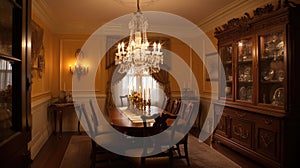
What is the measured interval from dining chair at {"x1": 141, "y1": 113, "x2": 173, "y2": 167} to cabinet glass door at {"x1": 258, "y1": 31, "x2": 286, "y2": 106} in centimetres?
150

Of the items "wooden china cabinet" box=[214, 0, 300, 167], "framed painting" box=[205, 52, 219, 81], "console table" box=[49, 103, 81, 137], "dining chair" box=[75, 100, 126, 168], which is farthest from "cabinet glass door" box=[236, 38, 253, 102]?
"console table" box=[49, 103, 81, 137]

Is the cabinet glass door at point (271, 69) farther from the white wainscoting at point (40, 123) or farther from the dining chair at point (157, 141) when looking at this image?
the white wainscoting at point (40, 123)

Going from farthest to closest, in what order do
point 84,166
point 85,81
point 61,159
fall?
point 85,81, point 61,159, point 84,166

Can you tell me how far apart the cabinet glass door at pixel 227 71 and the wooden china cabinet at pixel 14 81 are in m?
3.59

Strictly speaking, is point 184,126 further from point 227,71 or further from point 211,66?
point 211,66

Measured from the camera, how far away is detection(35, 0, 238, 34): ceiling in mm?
4145

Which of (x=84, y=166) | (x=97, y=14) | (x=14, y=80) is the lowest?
(x=84, y=166)

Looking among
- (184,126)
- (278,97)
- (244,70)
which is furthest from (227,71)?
(184,126)

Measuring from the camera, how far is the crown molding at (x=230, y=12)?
3.90 m

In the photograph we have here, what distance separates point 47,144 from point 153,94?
2847 mm

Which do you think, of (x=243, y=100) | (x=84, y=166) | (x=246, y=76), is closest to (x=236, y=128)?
(x=243, y=100)

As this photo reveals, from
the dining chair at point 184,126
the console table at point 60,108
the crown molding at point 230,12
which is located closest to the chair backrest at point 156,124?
the dining chair at point 184,126

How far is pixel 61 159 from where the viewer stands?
375 centimetres

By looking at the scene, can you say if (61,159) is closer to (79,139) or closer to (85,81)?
(79,139)
